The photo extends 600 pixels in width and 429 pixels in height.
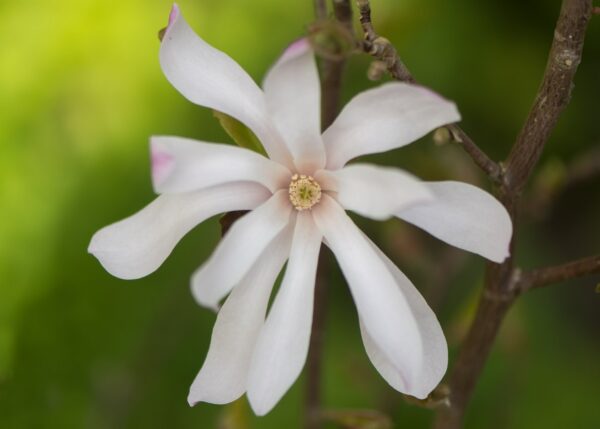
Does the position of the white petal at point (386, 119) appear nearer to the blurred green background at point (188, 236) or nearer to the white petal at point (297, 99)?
the white petal at point (297, 99)

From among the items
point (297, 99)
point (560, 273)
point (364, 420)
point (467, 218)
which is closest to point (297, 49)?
point (297, 99)

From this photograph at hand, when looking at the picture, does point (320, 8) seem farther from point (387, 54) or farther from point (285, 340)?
point (285, 340)

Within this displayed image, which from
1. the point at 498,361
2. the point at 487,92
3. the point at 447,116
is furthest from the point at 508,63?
the point at 447,116

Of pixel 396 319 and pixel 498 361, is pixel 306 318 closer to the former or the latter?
pixel 396 319

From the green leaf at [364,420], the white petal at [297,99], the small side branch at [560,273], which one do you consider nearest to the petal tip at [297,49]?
the white petal at [297,99]

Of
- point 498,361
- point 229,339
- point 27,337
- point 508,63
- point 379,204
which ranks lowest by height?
point 498,361
